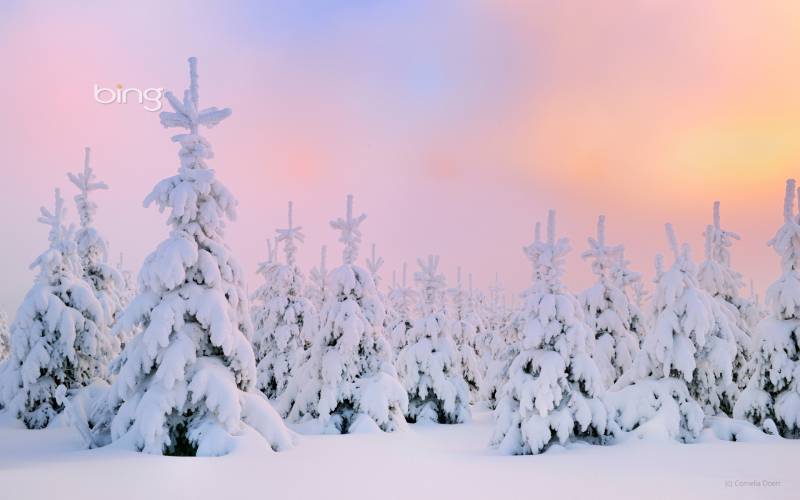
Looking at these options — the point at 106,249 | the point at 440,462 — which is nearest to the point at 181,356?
the point at 440,462

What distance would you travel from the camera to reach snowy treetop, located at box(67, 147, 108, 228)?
2762 cm

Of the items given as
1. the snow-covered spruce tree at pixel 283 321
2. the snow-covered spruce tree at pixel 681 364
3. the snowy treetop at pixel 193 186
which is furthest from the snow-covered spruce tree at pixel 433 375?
the snowy treetop at pixel 193 186

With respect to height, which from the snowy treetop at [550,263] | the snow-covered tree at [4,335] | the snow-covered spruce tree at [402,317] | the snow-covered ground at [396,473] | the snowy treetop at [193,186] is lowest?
the snow-covered tree at [4,335]

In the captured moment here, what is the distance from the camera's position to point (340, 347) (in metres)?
25.4

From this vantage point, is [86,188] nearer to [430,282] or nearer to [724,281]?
[430,282]

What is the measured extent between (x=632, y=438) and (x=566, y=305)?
436 centimetres

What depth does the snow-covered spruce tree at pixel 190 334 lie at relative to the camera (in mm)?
14375

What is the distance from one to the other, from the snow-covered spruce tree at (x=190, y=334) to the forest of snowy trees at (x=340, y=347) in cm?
4

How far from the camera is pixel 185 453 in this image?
582 inches

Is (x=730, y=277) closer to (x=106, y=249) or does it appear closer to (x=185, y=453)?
(x=185, y=453)

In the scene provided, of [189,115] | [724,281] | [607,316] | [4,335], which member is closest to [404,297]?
[607,316]

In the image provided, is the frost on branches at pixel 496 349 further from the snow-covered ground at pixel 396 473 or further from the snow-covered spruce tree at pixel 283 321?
the snow-covered spruce tree at pixel 283 321

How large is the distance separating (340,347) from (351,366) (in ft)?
3.03

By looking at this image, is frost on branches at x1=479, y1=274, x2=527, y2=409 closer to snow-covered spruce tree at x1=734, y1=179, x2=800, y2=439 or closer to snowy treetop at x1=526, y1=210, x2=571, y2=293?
snowy treetop at x1=526, y1=210, x2=571, y2=293
